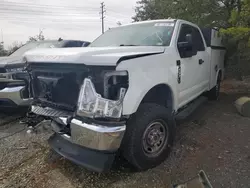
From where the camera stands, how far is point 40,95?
342 centimetres

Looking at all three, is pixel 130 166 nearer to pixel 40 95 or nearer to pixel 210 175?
pixel 210 175

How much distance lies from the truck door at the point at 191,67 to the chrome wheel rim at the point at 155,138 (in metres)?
0.81

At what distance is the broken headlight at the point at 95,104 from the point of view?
8.12 feet

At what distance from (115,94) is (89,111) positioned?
1.05ft

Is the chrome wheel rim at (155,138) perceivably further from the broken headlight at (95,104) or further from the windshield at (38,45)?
the windshield at (38,45)

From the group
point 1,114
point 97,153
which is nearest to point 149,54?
point 97,153

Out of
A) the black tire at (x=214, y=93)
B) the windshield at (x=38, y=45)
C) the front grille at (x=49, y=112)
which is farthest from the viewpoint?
the windshield at (x=38, y=45)

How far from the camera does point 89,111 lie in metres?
2.53

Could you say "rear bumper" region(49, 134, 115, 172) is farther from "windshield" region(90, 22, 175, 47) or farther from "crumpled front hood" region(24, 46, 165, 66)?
"windshield" region(90, 22, 175, 47)

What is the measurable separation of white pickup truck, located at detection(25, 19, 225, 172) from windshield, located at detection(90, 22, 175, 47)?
0.05 feet

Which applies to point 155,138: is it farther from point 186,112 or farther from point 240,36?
point 240,36

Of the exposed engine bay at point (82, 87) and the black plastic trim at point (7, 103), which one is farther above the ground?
the exposed engine bay at point (82, 87)

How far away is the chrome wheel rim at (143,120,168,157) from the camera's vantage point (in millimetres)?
2997

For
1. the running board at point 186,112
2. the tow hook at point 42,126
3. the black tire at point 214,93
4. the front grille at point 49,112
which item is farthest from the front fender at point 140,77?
the black tire at point 214,93
